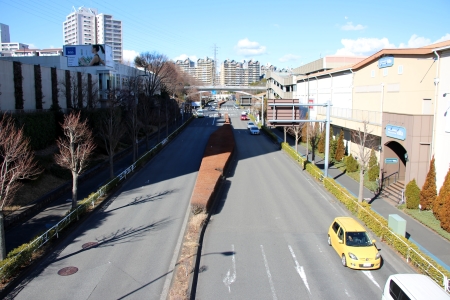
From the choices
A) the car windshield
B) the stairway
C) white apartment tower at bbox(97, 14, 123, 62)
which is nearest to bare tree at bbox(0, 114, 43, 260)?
the car windshield

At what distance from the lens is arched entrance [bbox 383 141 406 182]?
81.8ft

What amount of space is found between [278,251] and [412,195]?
9.64 metres

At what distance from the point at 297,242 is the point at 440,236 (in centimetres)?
673

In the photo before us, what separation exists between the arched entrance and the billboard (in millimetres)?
48823

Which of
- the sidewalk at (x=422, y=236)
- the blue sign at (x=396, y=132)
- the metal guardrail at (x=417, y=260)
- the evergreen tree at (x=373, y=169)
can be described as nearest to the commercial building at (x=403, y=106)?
the blue sign at (x=396, y=132)

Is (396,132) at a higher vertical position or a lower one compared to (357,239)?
higher

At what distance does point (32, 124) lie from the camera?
90.9 feet

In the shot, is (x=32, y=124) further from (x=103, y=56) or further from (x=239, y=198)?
(x=103, y=56)

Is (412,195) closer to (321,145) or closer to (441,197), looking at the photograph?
(441,197)

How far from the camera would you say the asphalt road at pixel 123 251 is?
12.3m

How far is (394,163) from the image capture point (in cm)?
2516

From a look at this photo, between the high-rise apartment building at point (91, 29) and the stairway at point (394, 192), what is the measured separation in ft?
490

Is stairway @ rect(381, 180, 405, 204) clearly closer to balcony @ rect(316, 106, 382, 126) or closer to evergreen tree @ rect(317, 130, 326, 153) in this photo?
balcony @ rect(316, 106, 382, 126)

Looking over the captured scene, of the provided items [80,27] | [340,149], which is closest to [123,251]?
[340,149]
